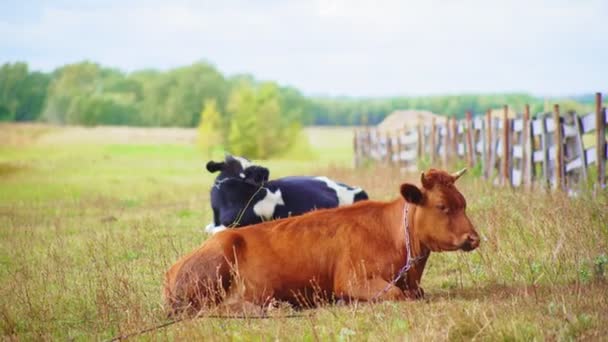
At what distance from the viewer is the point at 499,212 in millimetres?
11070

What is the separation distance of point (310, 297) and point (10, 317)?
8.48ft

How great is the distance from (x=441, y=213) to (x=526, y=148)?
407 inches

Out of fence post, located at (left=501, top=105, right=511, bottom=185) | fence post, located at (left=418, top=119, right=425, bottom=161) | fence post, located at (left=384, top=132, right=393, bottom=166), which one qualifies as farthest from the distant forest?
fence post, located at (left=501, top=105, right=511, bottom=185)

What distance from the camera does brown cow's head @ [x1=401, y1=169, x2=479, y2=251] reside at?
23.0 ft

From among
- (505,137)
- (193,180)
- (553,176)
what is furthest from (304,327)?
(193,180)

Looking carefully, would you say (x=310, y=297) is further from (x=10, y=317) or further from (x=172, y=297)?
(x=10, y=317)

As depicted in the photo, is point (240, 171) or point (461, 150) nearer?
point (240, 171)

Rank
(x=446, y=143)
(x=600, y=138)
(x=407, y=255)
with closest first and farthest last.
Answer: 1. (x=407, y=255)
2. (x=600, y=138)
3. (x=446, y=143)

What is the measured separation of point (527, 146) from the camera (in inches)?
663

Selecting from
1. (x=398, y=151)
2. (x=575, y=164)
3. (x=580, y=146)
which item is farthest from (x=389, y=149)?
(x=580, y=146)

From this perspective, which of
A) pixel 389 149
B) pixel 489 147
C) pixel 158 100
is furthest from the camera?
pixel 158 100

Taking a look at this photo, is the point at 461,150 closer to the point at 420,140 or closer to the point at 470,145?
the point at 470,145

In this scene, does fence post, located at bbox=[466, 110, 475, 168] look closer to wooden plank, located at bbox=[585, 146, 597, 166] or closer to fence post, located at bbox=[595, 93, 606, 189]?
wooden plank, located at bbox=[585, 146, 597, 166]

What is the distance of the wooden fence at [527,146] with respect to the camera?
14.3m
